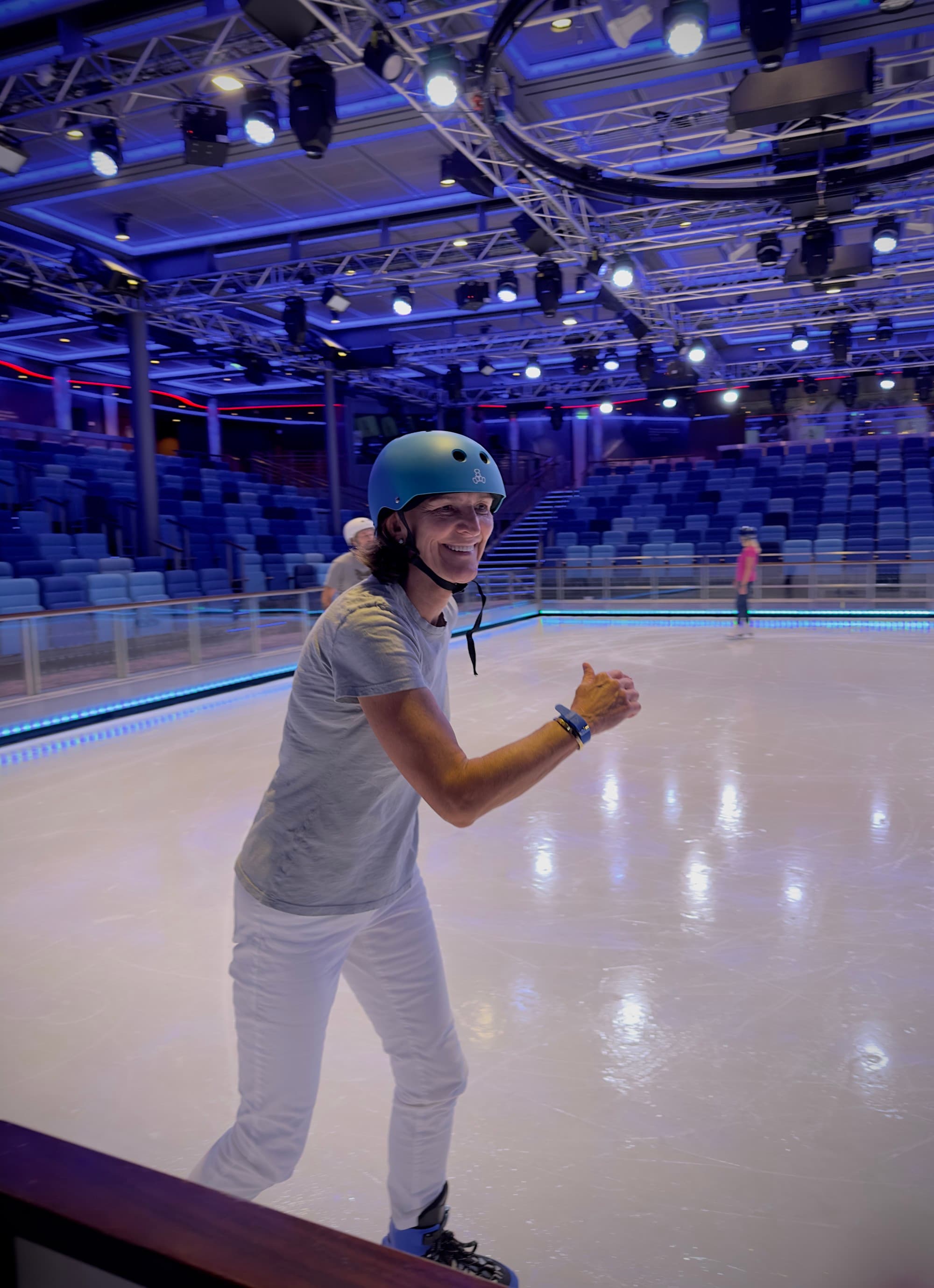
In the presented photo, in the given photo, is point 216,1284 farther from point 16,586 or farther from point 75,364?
point 75,364

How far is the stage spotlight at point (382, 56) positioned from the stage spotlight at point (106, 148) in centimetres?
270

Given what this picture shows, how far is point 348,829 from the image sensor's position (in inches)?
53.8

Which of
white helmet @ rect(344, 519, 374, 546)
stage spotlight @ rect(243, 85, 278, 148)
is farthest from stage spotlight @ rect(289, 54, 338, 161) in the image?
white helmet @ rect(344, 519, 374, 546)

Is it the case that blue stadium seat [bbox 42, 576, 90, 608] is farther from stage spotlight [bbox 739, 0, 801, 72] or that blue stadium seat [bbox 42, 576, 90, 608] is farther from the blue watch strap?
the blue watch strap

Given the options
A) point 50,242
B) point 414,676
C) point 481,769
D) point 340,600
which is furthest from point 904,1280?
point 50,242

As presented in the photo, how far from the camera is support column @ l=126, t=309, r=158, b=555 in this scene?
12719 mm

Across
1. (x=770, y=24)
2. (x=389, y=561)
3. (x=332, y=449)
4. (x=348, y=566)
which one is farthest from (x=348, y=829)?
(x=332, y=449)

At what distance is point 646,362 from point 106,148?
36.4 ft

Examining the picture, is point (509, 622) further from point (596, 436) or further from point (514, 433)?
point (596, 436)

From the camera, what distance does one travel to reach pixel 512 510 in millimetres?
24938

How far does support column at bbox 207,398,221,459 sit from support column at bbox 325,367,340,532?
817cm

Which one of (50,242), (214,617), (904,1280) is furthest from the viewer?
(50,242)

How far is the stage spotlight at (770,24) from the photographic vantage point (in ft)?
17.5

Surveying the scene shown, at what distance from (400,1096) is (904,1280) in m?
0.93
